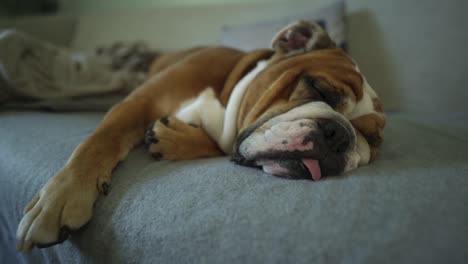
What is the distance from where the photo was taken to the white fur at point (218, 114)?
138 cm

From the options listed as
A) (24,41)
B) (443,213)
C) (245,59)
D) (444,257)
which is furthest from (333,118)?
(24,41)

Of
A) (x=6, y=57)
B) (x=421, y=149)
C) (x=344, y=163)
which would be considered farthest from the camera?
(x=6, y=57)

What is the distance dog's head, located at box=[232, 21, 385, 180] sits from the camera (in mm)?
987

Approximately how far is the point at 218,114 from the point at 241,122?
0.15m

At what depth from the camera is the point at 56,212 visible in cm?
86

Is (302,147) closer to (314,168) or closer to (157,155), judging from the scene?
(314,168)

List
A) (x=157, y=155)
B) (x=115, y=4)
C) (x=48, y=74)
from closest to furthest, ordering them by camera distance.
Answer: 1. (x=157, y=155)
2. (x=48, y=74)
3. (x=115, y=4)

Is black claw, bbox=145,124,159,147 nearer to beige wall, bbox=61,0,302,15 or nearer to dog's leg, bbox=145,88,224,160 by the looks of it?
dog's leg, bbox=145,88,224,160

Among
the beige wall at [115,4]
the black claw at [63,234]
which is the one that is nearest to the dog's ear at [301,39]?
the black claw at [63,234]

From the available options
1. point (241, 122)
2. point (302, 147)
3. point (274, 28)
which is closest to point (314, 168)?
point (302, 147)

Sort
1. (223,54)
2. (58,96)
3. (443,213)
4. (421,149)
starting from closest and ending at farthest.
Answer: (443,213)
(421,149)
(223,54)
(58,96)

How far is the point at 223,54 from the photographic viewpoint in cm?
174

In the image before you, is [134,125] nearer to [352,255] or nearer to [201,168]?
[201,168]

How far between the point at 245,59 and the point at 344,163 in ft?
2.73
